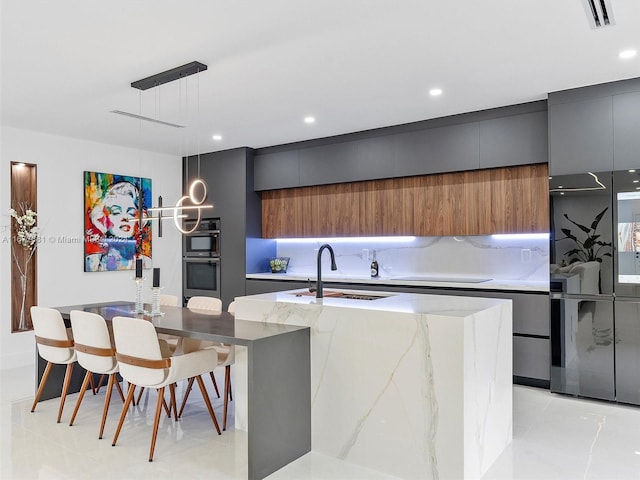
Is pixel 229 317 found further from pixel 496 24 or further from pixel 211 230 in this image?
pixel 211 230

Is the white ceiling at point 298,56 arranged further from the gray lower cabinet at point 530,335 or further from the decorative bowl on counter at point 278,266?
the decorative bowl on counter at point 278,266

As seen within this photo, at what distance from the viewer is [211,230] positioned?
685 centimetres

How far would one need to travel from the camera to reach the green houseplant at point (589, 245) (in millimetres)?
3984

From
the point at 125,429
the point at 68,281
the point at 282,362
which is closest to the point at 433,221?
the point at 282,362

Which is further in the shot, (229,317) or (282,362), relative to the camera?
(229,317)

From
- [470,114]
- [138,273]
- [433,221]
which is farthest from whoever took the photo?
[433,221]

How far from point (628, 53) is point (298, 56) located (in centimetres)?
230

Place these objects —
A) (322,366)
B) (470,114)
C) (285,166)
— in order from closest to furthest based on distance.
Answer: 1. (322,366)
2. (470,114)
3. (285,166)

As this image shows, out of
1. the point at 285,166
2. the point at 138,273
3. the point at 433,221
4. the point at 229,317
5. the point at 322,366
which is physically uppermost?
the point at 285,166

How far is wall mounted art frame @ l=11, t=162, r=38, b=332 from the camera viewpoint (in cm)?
543

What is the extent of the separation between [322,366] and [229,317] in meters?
0.90

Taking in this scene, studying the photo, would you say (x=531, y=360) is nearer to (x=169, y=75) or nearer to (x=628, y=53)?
(x=628, y=53)

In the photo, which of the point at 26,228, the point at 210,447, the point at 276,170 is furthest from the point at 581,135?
the point at 26,228

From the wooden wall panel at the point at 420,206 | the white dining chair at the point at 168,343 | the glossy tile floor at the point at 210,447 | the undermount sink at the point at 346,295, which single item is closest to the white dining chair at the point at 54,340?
the glossy tile floor at the point at 210,447
